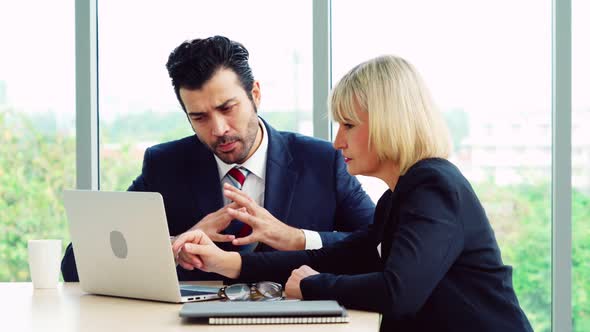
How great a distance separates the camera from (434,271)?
2.00m

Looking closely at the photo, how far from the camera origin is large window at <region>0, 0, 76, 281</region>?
4.23 metres

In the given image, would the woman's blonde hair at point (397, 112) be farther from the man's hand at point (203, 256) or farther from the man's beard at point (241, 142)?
the man's beard at point (241, 142)

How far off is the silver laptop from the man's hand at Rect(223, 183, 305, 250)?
0.34 meters

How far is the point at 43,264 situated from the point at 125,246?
0.46 meters

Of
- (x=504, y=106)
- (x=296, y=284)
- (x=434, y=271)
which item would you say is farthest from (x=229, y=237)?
(x=504, y=106)

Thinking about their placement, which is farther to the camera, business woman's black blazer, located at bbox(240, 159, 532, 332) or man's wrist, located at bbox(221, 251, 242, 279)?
man's wrist, located at bbox(221, 251, 242, 279)

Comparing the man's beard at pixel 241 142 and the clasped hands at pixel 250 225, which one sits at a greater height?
the man's beard at pixel 241 142

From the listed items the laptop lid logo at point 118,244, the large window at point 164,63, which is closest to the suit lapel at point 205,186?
the laptop lid logo at point 118,244

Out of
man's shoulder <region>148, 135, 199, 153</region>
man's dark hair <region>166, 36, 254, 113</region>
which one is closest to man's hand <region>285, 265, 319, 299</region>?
man's dark hair <region>166, 36, 254, 113</region>

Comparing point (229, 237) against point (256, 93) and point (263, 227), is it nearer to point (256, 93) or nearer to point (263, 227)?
point (263, 227)

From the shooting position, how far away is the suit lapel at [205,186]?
300 cm

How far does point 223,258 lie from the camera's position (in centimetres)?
243

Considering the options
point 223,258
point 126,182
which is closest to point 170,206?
point 223,258

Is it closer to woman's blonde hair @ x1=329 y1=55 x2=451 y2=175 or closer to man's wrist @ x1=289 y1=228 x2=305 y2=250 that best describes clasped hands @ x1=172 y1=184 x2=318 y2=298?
man's wrist @ x1=289 y1=228 x2=305 y2=250
